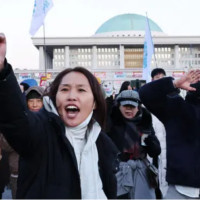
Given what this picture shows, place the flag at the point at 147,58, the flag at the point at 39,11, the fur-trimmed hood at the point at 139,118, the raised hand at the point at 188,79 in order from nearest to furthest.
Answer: the raised hand at the point at 188,79, the fur-trimmed hood at the point at 139,118, the flag at the point at 39,11, the flag at the point at 147,58

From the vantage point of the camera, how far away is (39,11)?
8602 mm

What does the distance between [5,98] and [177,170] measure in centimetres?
137

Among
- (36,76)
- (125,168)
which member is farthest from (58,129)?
(36,76)

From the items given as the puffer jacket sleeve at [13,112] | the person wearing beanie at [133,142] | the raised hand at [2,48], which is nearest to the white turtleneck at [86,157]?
the puffer jacket sleeve at [13,112]

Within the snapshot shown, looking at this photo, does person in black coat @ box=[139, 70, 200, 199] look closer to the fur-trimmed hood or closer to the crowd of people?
the crowd of people

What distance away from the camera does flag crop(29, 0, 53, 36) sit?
8505mm

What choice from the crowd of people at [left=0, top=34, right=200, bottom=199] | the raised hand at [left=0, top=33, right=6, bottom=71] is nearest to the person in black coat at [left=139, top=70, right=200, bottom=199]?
the crowd of people at [left=0, top=34, right=200, bottom=199]

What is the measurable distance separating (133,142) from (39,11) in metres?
6.30

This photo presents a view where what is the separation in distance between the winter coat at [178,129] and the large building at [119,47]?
45457 mm

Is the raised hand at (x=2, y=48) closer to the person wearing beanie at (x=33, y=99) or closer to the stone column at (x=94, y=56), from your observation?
the person wearing beanie at (x=33, y=99)

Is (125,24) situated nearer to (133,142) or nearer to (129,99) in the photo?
(129,99)

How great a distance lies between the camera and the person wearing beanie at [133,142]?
2.93m

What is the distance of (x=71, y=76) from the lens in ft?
5.27

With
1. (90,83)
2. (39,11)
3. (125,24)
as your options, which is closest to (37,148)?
(90,83)
